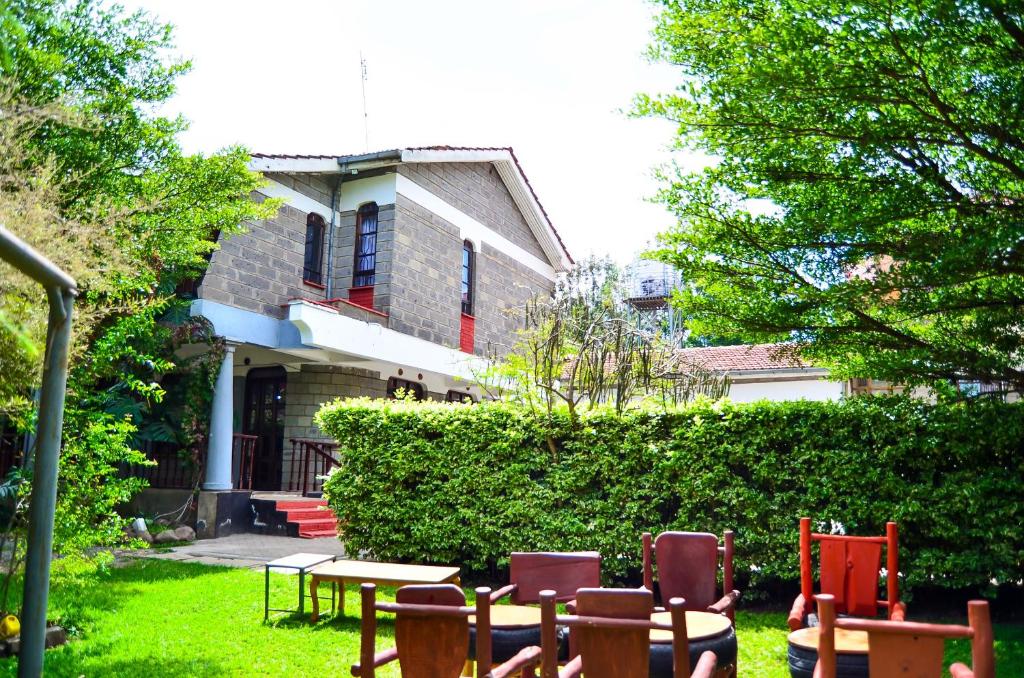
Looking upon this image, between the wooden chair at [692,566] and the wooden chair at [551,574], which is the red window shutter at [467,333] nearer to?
the wooden chair at [692,566]

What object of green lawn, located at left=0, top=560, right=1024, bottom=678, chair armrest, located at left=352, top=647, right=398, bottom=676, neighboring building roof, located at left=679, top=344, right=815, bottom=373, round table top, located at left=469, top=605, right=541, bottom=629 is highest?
neighboring building roof, located at left=679, top=344, right=815, bottom=373

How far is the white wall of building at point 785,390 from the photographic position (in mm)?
19000

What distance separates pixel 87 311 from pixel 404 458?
13.6 ft

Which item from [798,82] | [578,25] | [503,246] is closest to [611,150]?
[578,25]

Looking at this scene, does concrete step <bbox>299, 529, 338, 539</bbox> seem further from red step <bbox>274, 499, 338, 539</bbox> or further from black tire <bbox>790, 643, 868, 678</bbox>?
black tire <bbox>790, 643, 868, 678</bbox>

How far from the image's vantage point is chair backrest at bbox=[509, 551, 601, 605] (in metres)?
4.95

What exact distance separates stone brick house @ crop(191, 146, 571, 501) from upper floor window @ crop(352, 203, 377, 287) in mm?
23

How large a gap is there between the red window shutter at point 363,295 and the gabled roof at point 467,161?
2298 mm

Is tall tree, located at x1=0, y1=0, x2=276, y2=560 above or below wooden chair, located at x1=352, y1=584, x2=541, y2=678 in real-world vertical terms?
above

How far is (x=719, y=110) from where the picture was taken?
6016 mm

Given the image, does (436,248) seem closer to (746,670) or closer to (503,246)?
(503,246)

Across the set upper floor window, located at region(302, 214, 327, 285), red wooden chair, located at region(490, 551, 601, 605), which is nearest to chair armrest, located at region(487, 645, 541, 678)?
red wooden chair, located at region(490, 551, 601, 605)

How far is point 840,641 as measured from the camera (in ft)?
13.4

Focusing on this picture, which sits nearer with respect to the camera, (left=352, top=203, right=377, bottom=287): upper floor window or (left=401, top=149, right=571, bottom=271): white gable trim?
(left=352, top=203, right=377, bottom=287): upper floor window
